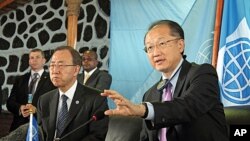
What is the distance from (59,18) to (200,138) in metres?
5.00

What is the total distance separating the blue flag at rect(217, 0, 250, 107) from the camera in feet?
8.21

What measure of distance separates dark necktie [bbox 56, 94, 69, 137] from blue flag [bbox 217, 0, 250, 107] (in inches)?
43.7

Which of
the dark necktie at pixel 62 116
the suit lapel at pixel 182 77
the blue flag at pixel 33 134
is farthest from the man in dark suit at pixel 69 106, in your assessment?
the suit lapel at pixel 182 77

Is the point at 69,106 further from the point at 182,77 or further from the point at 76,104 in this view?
the point at 182,77

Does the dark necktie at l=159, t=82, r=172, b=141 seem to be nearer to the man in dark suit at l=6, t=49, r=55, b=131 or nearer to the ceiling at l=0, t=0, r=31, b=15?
A: the man in dark suit at l=6, t=49, r=55, b=131

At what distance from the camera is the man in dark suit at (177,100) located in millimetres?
1218

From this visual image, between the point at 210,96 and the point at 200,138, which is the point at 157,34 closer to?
the point at 210,96

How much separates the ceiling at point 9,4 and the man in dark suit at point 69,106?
4.50m

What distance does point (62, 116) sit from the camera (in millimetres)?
2061

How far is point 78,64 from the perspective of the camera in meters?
2.18

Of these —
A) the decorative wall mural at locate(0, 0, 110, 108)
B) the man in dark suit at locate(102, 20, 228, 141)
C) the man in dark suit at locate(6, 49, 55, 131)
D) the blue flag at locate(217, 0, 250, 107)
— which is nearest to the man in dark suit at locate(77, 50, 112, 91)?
the man in dark suit at locate(6, 49, 55, 131)

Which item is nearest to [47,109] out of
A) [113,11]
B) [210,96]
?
[210,96]

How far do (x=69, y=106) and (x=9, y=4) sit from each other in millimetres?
4748

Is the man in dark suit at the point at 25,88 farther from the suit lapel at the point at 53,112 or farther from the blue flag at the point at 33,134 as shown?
the blue flag at the point at 33,134
